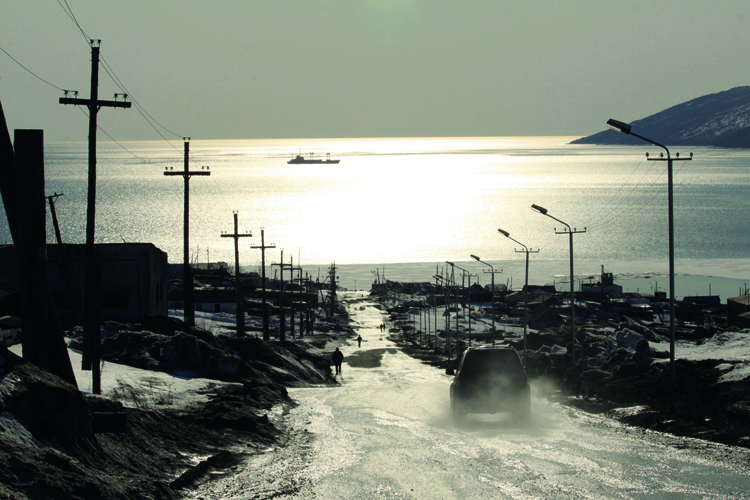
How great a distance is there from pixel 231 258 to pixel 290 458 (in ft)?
485

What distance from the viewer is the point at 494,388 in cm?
1545

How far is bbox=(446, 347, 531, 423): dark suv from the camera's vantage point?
1538 cm

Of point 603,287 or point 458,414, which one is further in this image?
point 603,287

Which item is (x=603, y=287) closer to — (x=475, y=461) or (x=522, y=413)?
(x=522, y=413)

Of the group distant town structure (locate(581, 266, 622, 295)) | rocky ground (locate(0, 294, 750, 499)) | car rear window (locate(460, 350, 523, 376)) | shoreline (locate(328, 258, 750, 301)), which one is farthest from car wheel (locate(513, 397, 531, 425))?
shoreline (locate(328, 258, 750, 301))

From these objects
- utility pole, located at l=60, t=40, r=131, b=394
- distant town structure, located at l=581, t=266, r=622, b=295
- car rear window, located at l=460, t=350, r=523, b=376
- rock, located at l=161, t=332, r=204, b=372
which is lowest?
distant town structure, located at l=581, t=266, r=622, b=295

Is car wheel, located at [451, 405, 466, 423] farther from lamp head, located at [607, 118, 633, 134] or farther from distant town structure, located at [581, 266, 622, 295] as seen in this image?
distant town structure, located at [581, 266, 622, 295]

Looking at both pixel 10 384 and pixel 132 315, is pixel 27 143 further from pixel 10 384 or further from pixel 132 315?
pixel 132 315

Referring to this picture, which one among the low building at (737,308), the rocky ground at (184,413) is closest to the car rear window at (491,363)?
the rocky ground at (184,413)

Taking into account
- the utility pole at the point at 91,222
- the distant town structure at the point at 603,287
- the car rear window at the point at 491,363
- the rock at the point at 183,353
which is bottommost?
the distant town structure at the point at 603,287

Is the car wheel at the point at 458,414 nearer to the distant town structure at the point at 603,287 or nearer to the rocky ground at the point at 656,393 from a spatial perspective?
the rocky ground at the point at 656,393

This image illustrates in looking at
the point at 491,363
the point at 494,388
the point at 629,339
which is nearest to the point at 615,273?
the point at 629,339

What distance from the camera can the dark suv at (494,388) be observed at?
1538cm

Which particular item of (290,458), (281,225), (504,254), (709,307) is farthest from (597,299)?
(281,225)
